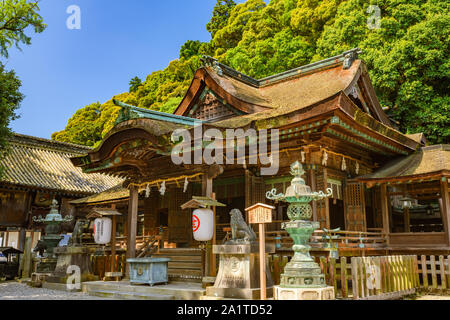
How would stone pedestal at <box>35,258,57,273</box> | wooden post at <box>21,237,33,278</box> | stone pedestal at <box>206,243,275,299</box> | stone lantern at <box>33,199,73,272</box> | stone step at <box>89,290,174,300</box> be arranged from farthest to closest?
wooden post at <box>21,237,33,278</box> < stone lantern at <box>33,199,73,272</box> < stone pedestal at <box>35,258,57,273</box> < stone step at <box>89,290,174,300</box> < stone pedestal at <box>206,243,275,299</box>

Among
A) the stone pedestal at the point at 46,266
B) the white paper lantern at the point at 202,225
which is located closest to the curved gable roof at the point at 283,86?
the white paper lantern at the point at 202,225

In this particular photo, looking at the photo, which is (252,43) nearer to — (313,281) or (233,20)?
(233,20)

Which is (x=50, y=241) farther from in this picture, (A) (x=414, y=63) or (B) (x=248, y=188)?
(A) (x=414, y=63)

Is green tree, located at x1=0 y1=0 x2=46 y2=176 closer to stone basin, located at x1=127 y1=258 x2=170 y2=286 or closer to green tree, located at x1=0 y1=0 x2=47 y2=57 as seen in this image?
green tree, located at x1=0 y1=0 x2=47 y2=57

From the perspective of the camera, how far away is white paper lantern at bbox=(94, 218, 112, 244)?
1269 centimetres

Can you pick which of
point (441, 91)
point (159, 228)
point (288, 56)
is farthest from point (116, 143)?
point (288, 56)

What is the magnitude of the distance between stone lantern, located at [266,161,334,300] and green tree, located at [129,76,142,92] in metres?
41.3

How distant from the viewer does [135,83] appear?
154 feet

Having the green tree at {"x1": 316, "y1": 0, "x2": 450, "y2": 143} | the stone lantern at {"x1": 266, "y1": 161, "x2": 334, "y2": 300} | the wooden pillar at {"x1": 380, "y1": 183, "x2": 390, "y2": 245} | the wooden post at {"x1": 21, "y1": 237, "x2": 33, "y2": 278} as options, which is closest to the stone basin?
the stone lantern at {"x1": 266, "y1": 161, "x2": 334, "y2": 300}

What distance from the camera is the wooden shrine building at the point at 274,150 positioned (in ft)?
35.2

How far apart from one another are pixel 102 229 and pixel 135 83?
120 feet

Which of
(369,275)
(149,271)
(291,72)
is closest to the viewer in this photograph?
(369,275)

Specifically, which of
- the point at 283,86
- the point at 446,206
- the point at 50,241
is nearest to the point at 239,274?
the point at 446,206

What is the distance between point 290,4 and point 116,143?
25078 mm
